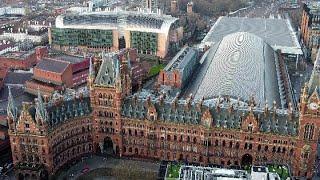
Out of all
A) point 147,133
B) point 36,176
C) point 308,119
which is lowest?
point 36,176

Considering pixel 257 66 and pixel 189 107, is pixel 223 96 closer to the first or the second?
pixel 189 107

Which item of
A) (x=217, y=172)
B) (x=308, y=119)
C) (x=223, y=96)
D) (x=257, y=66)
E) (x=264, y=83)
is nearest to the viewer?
(x=217, y=172)

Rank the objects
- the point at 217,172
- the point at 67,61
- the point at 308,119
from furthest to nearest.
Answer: the point at 67,61, the point at 308,119, the point at 217,172

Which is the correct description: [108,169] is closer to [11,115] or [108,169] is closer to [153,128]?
[153,128]

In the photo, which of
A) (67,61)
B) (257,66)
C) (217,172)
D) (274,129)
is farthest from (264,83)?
(67,61)

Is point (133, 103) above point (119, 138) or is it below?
above

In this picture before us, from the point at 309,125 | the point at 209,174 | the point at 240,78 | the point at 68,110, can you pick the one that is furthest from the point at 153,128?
the point at 240,78

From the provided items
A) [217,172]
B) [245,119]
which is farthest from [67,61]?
[217,172]

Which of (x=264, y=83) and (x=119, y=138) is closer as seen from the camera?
(x=119, y=138)

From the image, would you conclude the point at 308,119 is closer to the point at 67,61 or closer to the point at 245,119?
the point at 245,119
